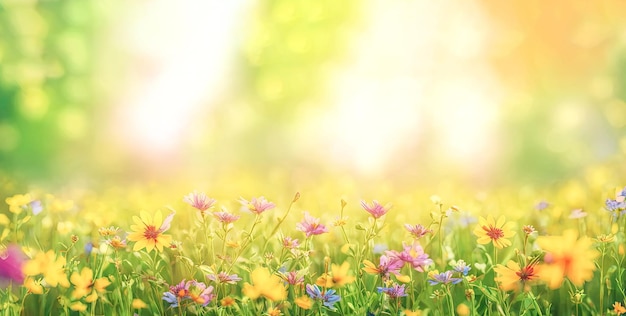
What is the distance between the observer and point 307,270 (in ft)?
6.17

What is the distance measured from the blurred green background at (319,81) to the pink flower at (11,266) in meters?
4.14

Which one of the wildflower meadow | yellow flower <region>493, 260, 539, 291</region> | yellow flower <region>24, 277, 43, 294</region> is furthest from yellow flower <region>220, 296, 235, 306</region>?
yellow flower <region>493, 260, 539, 291</region>

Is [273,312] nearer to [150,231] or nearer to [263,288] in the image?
[263,288]

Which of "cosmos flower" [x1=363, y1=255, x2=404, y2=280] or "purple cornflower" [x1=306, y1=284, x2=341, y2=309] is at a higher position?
"cosmos flower" [x1=363, y1=255, x2=404, y2=280]

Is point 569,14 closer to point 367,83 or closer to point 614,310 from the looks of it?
point 367,83

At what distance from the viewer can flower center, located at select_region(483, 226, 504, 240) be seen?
1898 mm

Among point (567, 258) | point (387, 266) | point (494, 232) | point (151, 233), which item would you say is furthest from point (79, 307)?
point (567, 258)

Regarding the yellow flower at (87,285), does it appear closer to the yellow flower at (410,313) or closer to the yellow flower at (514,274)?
the yellow flower at (410,313)

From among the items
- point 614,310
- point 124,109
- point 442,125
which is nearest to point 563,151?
point 442,125

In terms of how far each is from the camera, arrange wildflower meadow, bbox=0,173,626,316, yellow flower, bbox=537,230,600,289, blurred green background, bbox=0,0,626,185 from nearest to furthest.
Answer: yellow flower, bbox=537,230,600,289 → wildflower meadow, bbox=0,173,626,316 → blurred green background, bbox=0,0,626,185

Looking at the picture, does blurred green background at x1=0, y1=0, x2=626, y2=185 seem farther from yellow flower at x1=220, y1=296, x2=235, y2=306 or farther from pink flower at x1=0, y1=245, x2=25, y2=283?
yellow flower at x1=220, y1=296, x2=235, y2=306

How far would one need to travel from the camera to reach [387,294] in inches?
76.5

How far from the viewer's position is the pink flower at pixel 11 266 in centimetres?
210

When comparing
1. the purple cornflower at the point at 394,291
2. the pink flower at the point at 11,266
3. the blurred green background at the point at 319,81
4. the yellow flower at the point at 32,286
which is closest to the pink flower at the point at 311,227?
the purple cornflower at the point at 394,291
